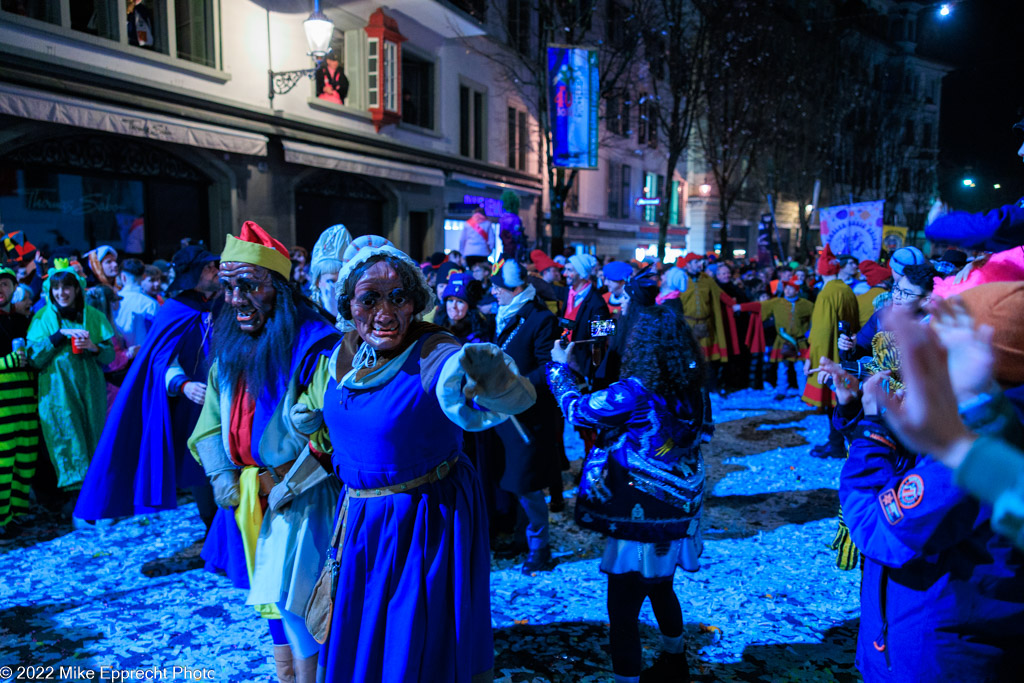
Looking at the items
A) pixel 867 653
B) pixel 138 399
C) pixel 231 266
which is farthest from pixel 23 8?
pixel 867 653

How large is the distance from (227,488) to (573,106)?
15.5m

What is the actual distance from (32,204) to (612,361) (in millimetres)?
10070

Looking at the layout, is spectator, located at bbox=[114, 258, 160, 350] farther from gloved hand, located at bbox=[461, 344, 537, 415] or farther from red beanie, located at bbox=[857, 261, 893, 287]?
red beanie, located at bbox=[857, 261, 893, 287]

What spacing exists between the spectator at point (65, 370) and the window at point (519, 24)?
16.6 metres

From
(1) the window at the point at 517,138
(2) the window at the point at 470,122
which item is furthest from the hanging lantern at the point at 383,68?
(1) the window at the point at 517,138

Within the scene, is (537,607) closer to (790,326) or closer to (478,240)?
(478,240)

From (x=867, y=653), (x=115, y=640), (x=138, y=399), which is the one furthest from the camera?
(x=138, y=399)

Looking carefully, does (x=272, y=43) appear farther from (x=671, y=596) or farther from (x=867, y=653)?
(x=867, y=653)

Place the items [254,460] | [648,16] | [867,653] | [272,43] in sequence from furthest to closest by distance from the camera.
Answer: [648,16]
[272,43]
[254,460]
[867,653]

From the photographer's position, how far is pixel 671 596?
308cm

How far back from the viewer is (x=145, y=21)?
1169 centimetres

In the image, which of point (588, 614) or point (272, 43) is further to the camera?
point (272, 43)

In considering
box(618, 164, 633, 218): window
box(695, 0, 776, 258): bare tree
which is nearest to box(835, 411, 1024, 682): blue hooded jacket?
box(695, 0, 776, 258): bare tree

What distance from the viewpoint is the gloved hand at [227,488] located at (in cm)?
281
